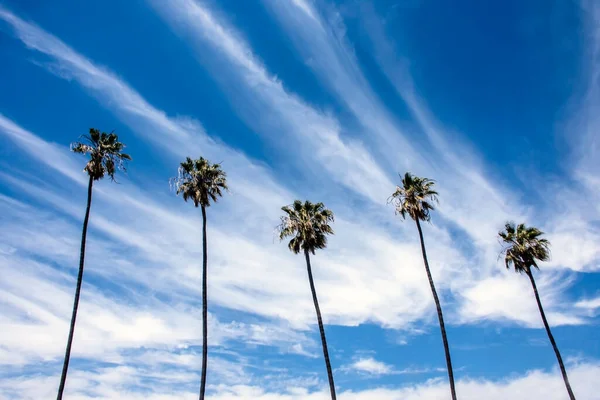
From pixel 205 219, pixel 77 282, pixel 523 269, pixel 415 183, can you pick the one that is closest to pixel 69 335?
pixel 77 282

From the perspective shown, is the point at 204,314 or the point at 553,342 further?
the point at 553,342

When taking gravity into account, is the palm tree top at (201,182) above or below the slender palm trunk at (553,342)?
above

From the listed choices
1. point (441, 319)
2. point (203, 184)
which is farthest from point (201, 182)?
point (441, 319)

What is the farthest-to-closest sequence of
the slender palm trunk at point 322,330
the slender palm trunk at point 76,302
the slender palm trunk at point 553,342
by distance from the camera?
1. the slender palm trunk at point 553,342
2. the slender palm trunk at point 322,330
3. the slender palm trunk at point 76,302

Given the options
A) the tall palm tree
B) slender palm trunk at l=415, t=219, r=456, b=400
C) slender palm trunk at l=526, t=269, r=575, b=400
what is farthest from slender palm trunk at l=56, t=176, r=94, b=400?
slender palm trunk at l=526, t=269, r=575, b=400

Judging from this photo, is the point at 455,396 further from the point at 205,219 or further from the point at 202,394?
the point at 205,219

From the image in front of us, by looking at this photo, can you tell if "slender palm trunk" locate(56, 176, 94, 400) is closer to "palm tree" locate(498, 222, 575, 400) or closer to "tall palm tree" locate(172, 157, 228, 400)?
"tall palm tree" locate(172, 157, 228, 400)

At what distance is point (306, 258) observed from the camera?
4403 cm

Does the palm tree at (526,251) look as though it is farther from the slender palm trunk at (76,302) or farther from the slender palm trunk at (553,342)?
the slender palm trunk at (76,302)

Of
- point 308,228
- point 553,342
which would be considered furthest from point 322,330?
point 553,342

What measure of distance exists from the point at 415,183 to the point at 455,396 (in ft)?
67.2

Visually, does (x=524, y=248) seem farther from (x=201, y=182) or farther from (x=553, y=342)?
(x=201, y=182)

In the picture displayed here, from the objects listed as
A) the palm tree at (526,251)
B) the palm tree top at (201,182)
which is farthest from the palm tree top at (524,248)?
the palm tree top at (201,182)

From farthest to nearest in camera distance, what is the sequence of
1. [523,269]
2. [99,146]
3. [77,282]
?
[523,269], [99,146], [77,282]
